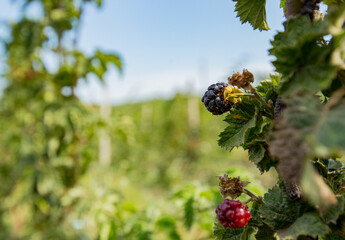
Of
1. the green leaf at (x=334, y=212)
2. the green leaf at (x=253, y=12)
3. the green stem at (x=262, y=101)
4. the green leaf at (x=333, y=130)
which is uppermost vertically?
the green leaf at (x=253, y=12)

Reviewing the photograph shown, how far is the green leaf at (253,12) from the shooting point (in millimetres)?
563

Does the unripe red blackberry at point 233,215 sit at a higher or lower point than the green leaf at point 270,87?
lower

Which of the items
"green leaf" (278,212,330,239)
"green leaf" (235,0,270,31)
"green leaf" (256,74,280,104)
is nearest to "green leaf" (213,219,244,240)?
"green leaf" (278,212,330,239)

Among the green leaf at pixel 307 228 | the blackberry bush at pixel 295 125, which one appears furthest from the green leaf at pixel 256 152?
the green leaf at pixel 307 228

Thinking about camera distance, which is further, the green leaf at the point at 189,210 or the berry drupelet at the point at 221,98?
the green leaf at the point at 189,210

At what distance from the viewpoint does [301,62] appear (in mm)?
403

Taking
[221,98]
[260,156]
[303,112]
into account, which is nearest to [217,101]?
[221,98]

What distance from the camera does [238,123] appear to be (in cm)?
55

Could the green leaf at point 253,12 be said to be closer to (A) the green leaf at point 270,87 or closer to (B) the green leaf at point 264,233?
(A) the green leaf at point 270,87

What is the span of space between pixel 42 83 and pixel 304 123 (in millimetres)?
2384

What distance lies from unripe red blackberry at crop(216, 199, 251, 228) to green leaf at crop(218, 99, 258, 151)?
9cm

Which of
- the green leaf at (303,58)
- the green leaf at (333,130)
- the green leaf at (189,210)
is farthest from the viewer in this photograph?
the green leaf at (189,210)

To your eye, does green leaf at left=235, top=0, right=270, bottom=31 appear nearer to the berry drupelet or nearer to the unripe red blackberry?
the berry drupelet

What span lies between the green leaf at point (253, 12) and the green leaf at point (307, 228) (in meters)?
0.34
